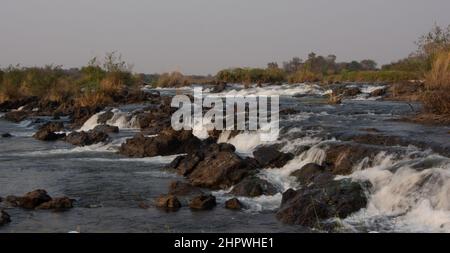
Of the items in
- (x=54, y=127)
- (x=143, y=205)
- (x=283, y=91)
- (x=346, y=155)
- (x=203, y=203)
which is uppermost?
(x=283, y=91)

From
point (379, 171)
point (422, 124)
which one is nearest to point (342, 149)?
point (379, 171)

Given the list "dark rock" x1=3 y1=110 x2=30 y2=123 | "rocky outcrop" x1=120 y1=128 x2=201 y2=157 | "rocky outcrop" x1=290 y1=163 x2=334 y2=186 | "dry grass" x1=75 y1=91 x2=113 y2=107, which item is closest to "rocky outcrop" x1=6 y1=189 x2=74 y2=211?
"rocky outcrop" x1=290 y1=163 x2=334 y2=186

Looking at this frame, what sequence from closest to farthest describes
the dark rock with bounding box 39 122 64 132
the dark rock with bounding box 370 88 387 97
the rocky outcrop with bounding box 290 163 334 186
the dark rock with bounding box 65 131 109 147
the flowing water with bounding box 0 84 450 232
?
the flowing water with bounding box 0 84 450 232, the rocky outcrop with bounding box 290 163 334 186, the dark rock with bounding box 65 131 109 147, the dark rock with bounding box 39 122 64 132, the dark rock with bounding box 370 88 387 97

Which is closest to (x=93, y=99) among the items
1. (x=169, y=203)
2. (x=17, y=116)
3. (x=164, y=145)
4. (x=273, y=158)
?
(x=17, y=116)

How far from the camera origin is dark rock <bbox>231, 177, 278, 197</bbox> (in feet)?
41.3

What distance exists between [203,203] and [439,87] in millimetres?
11539

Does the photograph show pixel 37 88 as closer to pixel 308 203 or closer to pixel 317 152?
pixel 317 152

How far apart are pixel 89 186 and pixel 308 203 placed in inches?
224

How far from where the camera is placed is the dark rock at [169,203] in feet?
37.9

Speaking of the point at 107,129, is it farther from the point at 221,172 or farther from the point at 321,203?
the point at 321,203

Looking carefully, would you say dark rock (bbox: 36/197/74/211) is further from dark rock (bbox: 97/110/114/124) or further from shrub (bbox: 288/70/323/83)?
shrub (bbox: 288/70/323/83)

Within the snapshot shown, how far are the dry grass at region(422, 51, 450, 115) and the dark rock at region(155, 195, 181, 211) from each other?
9899 mm

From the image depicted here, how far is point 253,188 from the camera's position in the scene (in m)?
12.6
